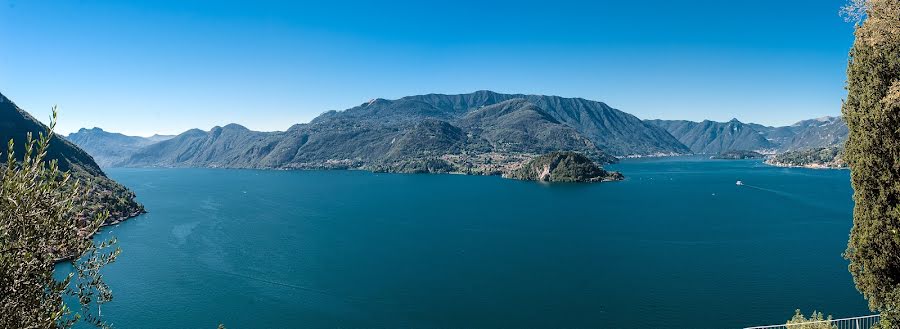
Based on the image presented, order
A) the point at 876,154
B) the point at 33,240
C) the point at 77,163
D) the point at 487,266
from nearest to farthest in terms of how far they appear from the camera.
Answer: the point at 33,240
the point at 876,154
the point at 487,266
the point at 77,163

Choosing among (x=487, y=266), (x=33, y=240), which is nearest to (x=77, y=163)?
(x=487, y=266)

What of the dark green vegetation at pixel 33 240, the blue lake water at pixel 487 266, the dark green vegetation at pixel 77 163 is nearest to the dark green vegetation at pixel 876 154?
the dark green vegetation at pixel 33 240

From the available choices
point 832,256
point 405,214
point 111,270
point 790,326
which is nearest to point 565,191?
point 405,214

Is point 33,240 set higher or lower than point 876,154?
lower

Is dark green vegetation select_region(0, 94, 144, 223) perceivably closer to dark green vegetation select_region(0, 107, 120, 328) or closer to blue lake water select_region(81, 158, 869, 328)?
blue lake water select_region(81, 158, 869, 328)

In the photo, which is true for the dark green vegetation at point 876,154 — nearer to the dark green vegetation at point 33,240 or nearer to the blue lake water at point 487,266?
the dark green vegetation at point 33,240

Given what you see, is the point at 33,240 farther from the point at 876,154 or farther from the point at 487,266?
the point at 487,266
